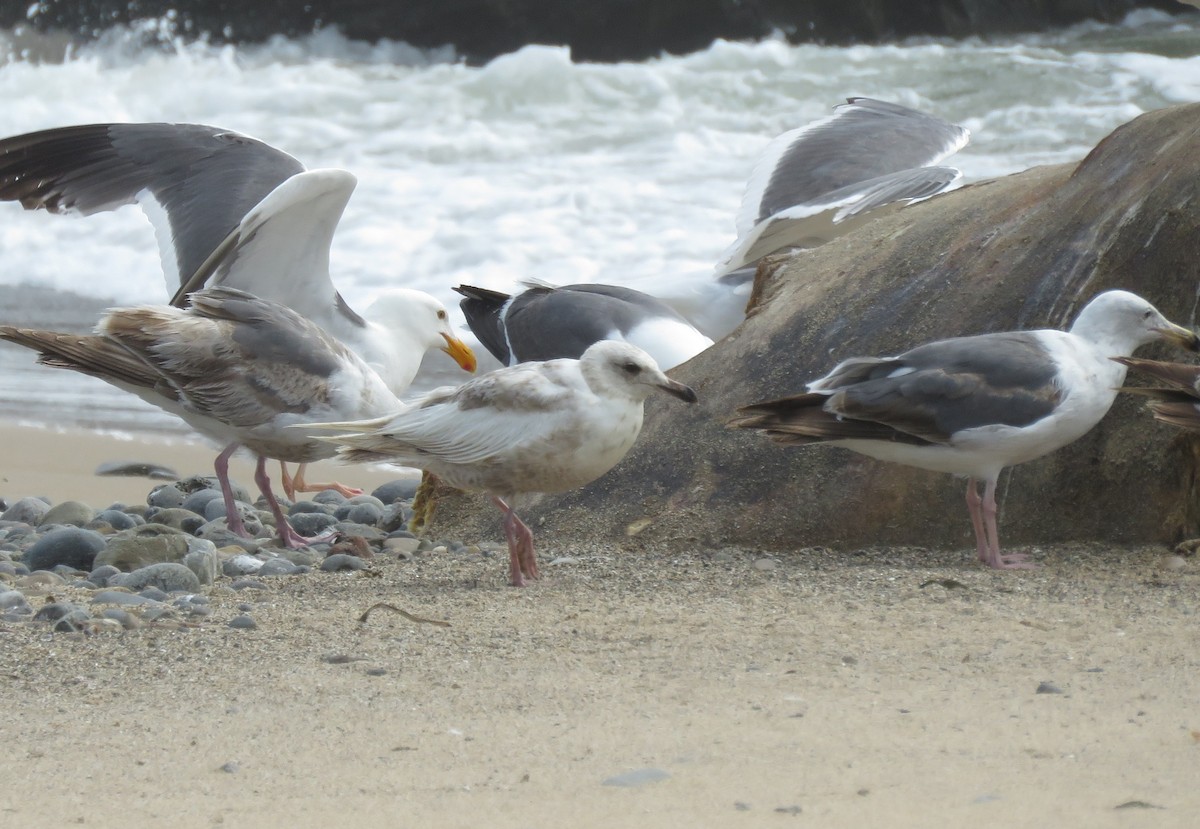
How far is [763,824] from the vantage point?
7.68ft

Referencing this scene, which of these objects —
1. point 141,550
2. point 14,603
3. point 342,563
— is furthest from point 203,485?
point 14,603

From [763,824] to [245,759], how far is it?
3.03ft

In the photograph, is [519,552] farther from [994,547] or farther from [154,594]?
[994,547]

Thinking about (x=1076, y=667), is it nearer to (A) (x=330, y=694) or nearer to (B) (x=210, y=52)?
(A) (x=330, y=694)

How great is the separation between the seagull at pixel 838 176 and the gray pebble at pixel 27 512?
10.4 ft

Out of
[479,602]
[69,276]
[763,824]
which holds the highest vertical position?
[763,824]

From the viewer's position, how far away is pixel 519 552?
4.24m

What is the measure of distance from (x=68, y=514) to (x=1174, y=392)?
12.8 feet

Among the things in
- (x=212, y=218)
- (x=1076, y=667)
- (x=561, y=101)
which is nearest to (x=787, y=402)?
(x=1076, y=667)

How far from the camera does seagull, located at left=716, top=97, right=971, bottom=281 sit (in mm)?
6750

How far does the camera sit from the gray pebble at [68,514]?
5812 millimetres

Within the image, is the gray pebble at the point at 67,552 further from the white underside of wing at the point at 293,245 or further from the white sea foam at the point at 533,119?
the white sea foam at the point at 533,119

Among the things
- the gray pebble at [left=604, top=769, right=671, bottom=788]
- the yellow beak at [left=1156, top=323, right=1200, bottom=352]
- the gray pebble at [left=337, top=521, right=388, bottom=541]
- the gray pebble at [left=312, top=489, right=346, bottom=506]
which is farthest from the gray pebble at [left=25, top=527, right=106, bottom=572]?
the yellow beak at [left=1156, top=323, right=1200, bottom=352]

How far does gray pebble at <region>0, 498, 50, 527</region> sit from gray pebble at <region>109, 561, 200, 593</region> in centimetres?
179
